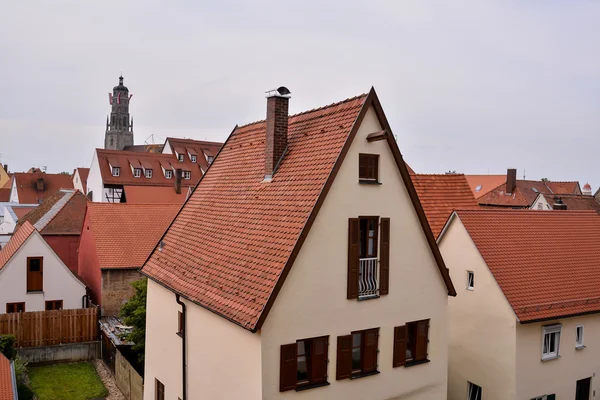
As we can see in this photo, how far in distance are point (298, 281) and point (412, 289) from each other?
13.2ft

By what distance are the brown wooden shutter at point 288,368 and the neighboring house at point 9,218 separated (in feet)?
151

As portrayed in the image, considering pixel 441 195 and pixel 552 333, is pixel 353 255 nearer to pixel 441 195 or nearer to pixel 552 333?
pixel 552 333

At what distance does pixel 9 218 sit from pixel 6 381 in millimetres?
44699

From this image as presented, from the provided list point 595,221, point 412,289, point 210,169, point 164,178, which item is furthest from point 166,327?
point 164,178

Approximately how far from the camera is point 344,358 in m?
13.0

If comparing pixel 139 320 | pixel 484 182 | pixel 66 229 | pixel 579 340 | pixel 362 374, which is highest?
pixel 484 182

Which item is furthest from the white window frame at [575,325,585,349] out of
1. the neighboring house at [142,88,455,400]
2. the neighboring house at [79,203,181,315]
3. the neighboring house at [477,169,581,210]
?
the neighboring house at [477,169,581,210]

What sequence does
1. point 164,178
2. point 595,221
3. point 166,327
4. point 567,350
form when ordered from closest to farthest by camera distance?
point 166,327, point 567,350, point 595,221, point 164,178

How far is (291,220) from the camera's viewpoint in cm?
1265

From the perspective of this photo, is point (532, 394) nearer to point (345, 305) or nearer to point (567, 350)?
point (567, 350)

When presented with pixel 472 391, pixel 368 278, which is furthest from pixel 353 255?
pixel 472 391

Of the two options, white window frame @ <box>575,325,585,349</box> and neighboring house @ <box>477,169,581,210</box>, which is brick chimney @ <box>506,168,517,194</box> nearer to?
neighboring house @ <box>477,169,581,210</box>

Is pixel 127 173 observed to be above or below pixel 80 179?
above

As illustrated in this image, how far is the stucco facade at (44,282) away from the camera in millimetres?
26828
